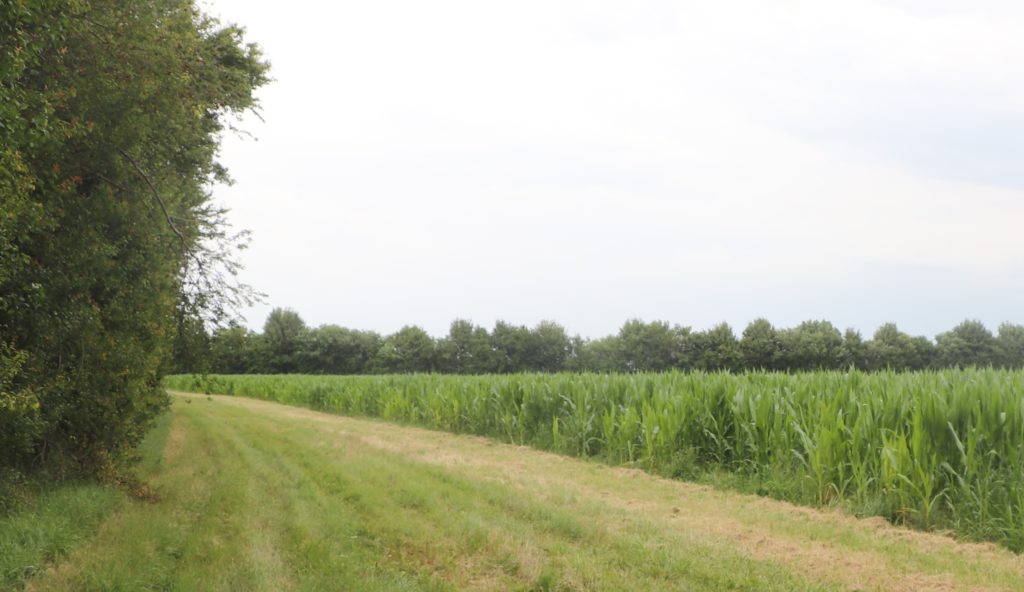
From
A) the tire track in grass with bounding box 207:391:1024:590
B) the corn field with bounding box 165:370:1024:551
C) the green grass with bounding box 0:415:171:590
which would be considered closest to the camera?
the green grass with bounding box 0:415:171:590

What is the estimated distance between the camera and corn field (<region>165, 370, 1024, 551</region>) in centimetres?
796

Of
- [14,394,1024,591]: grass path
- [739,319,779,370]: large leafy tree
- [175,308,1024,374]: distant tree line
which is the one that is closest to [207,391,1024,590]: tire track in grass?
[14,394,1024,591]: grass path

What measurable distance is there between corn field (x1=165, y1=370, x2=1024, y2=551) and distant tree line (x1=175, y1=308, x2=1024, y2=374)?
91.5 feet

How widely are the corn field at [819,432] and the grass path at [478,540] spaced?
0.69m

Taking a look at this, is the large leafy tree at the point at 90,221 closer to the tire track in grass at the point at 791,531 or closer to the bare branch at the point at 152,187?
the bare branch at the point at 152,187

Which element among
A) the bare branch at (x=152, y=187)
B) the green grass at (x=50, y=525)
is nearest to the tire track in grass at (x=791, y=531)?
the green grass at (x=50, y=525)

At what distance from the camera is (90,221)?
25.9 feet

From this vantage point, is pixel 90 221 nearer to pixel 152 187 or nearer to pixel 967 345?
pixel 152 187

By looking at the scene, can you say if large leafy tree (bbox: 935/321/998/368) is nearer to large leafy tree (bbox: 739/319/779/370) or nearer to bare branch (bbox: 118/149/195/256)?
large leafy tree (bbox: 739/319/779/370)

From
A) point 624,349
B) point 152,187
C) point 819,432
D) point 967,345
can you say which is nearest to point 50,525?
point 152,187

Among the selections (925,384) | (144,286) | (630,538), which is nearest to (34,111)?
(144,286)

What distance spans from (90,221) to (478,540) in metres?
6.15

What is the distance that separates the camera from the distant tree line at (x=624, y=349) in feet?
176

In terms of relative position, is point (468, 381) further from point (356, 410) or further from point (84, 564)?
point (84, 564)
